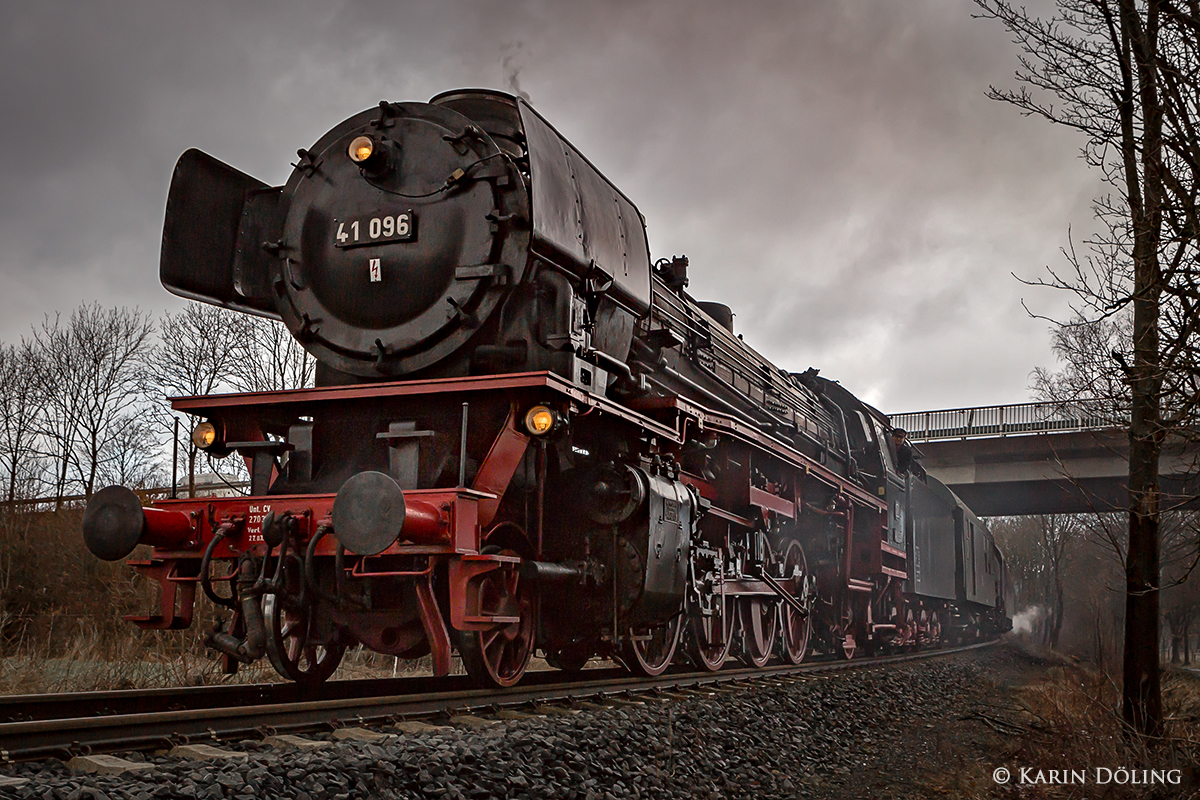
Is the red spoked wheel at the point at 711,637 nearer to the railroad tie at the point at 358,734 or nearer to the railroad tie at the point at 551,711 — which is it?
the railroad tie at the point at 551,711

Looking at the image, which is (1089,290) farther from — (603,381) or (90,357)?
(90,357)

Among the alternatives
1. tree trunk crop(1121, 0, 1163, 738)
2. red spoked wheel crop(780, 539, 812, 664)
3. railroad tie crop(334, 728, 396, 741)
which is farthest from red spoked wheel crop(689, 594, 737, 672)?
railroad tie crop(334, 728, 396, 741)

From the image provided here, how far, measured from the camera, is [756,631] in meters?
9.09

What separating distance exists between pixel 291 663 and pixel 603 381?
2.53 meters

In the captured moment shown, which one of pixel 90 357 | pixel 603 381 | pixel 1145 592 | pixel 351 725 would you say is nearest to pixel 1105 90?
pixel 1145 592

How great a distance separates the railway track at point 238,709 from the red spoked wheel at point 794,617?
331 cm

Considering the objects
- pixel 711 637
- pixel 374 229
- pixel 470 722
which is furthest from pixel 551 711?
pixel 711 637

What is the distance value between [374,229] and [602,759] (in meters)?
3.52

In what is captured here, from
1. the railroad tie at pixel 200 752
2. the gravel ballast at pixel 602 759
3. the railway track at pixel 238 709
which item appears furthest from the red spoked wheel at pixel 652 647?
the railroad tie at pixel 200 752

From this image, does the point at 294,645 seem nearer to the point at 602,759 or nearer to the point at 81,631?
the point at 602,759

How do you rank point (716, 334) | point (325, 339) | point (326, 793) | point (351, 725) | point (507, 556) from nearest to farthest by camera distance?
point (326, 793), point (351, 725), point (507, 556), point (325, 339), point (716, 334)

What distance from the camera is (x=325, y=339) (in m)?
5.95

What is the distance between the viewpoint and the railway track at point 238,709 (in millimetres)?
3430

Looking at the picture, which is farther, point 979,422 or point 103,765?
point 979,422
